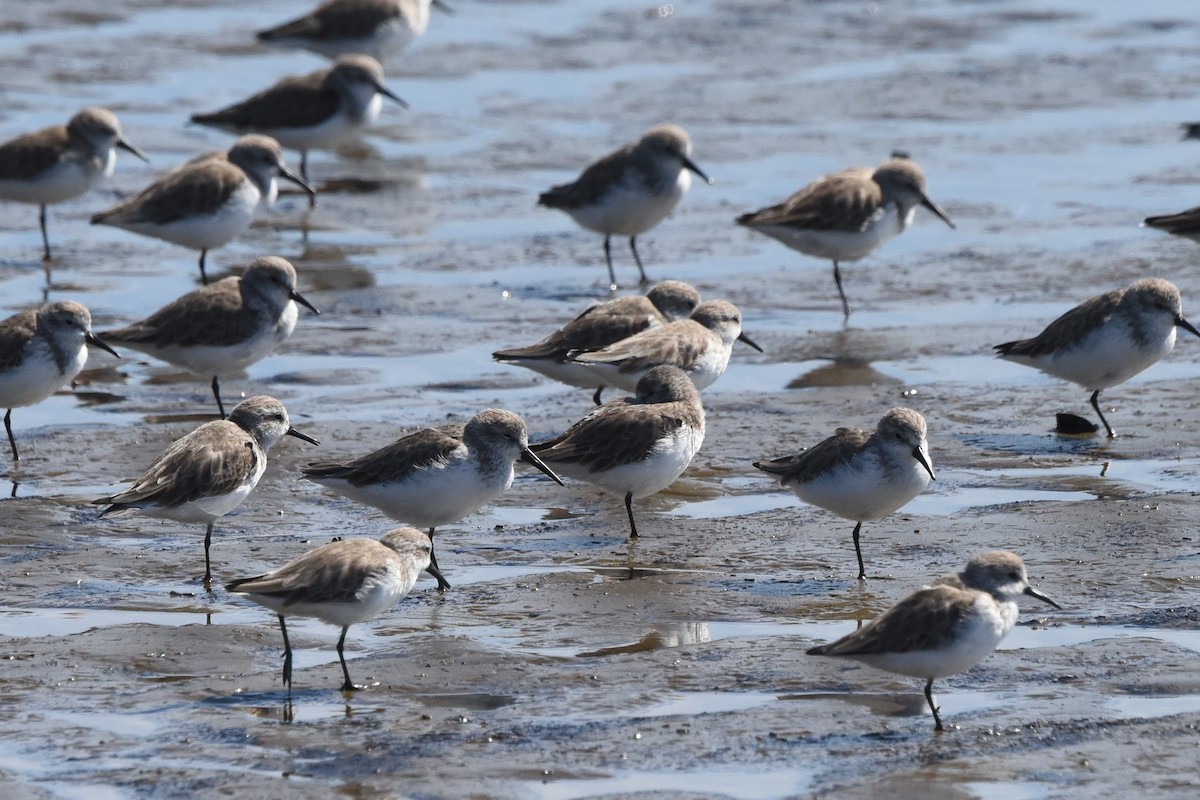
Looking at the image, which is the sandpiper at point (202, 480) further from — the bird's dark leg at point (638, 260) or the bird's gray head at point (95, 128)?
the bird's gray head at point (95, 128)

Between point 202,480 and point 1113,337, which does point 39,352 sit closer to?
point 202,480

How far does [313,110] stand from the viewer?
2023 centimetres

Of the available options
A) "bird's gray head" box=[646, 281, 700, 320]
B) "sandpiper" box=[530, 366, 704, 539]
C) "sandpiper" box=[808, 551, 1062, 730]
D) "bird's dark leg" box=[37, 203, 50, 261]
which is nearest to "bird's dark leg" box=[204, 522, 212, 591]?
"sandpiper" box=[530, 366, 704, 539]

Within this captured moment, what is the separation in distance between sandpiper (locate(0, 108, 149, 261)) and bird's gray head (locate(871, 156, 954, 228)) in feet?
23.7

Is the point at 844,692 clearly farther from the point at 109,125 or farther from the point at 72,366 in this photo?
the point at 109,125

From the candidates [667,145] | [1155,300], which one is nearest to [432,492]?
[1155,300]

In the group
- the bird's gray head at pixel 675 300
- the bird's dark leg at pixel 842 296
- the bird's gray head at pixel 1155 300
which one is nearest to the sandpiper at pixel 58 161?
the bird's gray head at pixel 675 300

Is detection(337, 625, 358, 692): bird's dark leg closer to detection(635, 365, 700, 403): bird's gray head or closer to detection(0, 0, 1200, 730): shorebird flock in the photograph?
detection(0, 0, 1200, 730): shorebird flock

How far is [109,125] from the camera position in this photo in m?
17.0

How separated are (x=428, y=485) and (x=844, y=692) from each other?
2.68 meters

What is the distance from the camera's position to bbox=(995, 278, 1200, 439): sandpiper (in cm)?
1239

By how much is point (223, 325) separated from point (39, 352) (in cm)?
142

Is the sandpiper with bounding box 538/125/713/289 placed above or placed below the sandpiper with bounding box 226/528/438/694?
below

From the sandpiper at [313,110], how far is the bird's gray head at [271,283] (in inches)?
288
